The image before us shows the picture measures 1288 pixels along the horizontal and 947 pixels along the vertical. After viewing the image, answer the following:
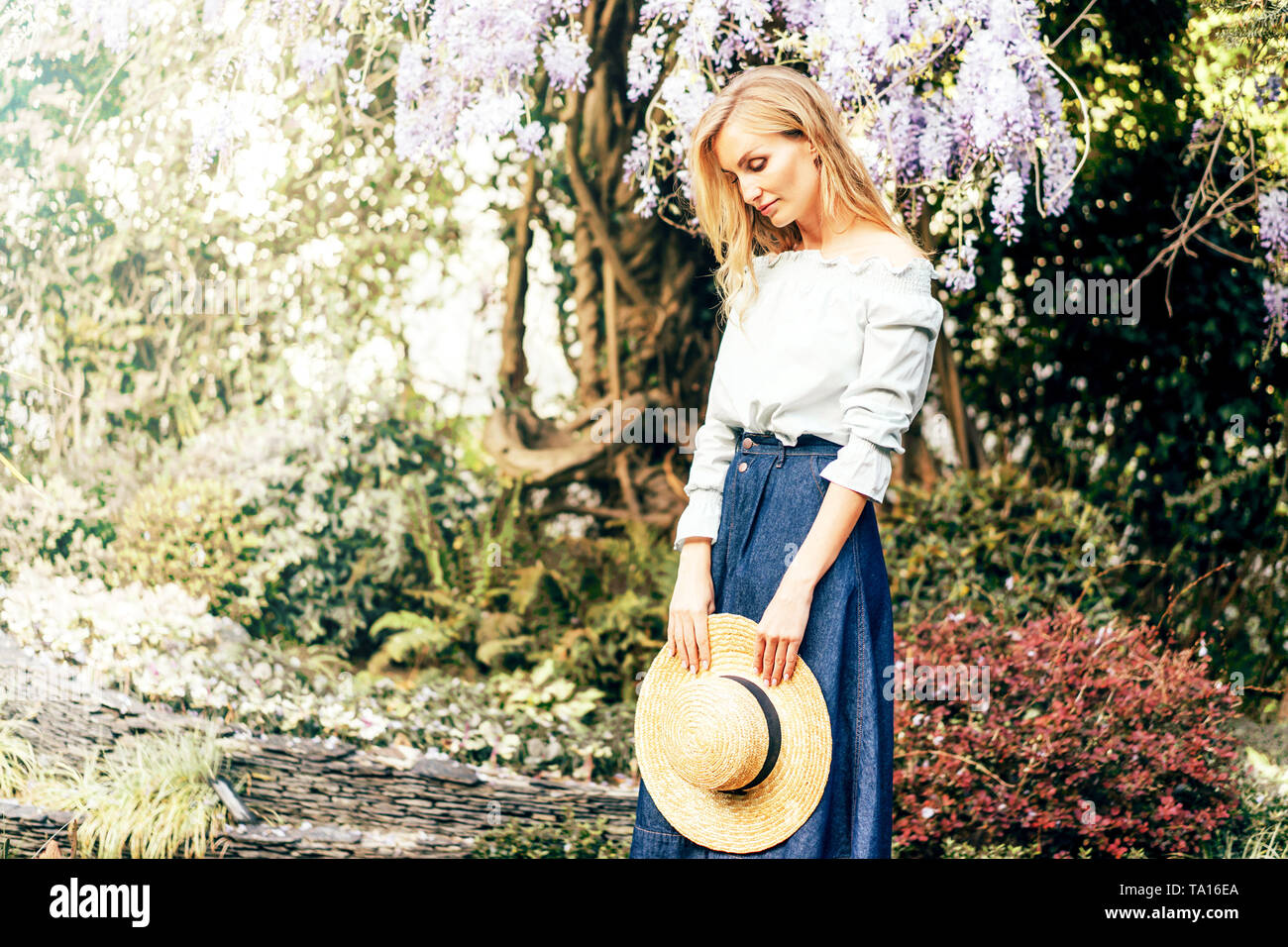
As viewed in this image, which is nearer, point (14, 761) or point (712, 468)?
point (712, 468)

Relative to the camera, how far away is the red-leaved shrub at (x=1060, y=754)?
328cm

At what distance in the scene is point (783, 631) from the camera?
1.81 meters

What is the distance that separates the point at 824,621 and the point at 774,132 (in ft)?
2.83

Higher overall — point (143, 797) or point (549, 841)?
point (143, 797)

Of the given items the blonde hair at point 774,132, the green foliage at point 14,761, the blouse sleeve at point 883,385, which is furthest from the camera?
the green foliage at point 14,761

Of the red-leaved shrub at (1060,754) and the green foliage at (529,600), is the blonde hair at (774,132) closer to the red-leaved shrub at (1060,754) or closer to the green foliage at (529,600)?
the red-leaved shrub at (1060,754)

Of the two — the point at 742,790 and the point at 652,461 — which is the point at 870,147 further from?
the point at 742,790

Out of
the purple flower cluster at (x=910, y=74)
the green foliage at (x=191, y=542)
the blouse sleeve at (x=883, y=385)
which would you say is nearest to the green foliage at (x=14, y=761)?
the green foliage at (x=191, y=542)

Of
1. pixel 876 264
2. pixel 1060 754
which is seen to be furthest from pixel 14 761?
pixel 1060 754

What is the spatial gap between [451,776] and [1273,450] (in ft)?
10.4

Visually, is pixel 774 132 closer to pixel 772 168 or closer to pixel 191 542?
pixel 772 168

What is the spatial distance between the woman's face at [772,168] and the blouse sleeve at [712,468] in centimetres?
30

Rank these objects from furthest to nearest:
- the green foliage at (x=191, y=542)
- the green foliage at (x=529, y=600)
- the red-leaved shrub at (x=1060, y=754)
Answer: the green foliage at (x=529, y=600) → the green foliage at (x=191, y=542) → the red-leaved shrub at (x=1060, y=754)

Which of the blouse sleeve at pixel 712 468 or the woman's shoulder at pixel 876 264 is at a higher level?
the woman's shoulder at pixel 876 264
